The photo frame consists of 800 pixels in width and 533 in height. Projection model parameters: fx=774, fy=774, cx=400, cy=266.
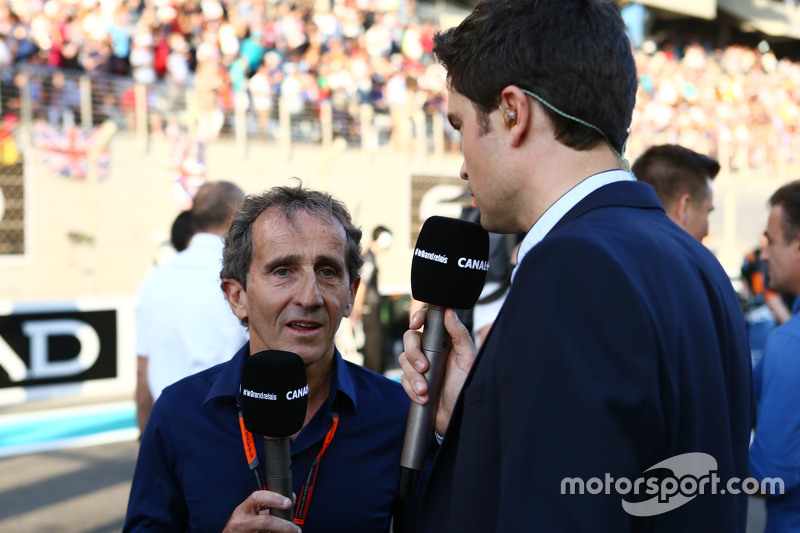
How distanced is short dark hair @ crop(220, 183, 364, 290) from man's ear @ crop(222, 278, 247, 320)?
0.02m

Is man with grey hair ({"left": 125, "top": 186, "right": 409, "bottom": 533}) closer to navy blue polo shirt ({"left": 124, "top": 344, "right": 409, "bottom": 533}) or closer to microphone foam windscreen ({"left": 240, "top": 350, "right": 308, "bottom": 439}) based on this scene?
navy blue polo shirt ({"left": 124, "top": 344, "right": 409, "bottom": 533})

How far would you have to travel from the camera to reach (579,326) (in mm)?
1016

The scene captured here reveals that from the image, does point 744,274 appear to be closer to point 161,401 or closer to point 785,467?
point 785,467

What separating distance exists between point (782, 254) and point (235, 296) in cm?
204

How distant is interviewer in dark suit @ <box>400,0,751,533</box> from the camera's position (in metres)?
1.00

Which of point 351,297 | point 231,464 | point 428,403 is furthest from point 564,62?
point 231,464

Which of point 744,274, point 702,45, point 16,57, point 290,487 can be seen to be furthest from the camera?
point 702,45

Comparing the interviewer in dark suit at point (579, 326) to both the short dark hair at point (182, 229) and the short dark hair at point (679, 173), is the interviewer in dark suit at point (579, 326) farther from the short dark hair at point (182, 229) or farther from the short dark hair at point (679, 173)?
the short dark hair at point (182, 229)

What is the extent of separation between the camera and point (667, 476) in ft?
3.54

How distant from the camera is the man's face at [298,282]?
→ 186cm

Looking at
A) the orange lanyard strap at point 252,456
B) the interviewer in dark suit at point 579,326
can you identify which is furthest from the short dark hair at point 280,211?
the interviewer in dark suit at point 579,326

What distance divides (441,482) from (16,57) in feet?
38.9

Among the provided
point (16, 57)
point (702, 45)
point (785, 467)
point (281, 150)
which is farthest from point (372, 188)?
point (702, 45)

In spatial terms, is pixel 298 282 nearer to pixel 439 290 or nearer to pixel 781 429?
pixel 439 290
